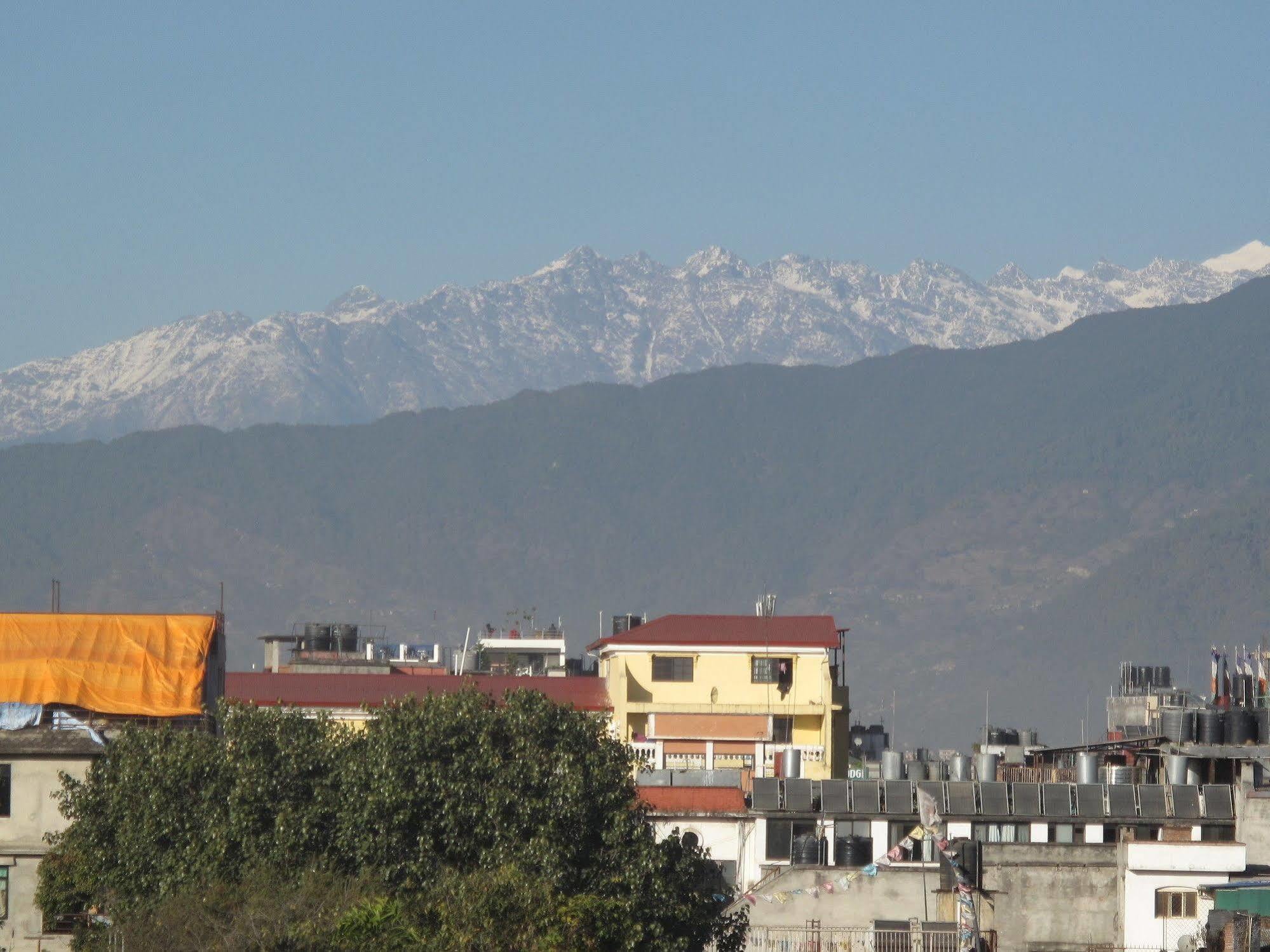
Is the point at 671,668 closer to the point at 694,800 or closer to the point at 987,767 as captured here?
the point at 987,767

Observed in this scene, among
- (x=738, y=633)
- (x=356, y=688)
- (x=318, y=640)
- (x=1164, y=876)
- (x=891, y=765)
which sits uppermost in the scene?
(x=318, y=640)

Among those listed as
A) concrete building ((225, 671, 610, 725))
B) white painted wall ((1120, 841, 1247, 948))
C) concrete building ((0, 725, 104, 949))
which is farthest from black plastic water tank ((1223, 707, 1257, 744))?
concrete building ((0, 725, 104, 949))

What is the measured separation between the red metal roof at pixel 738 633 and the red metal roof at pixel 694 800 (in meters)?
36.3

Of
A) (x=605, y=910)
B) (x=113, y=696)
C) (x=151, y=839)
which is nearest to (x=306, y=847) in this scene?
(x=151, y=839)


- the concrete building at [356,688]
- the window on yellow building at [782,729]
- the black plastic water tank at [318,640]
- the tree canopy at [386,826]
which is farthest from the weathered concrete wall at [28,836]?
the black plastic water tank at [318,640]

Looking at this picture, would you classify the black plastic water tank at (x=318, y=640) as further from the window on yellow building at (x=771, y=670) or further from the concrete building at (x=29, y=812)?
the concrete building at (x=29, y=812)

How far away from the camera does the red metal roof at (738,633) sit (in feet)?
340

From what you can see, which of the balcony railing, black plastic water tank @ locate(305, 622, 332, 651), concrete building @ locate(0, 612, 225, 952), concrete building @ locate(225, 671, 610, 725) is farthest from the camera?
black plastic water tank @ locate(305, 622, 332, 651)

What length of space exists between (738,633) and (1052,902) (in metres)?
46.9

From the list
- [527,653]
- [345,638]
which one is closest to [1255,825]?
[345,638]

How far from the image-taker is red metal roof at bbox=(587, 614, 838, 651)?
104 m

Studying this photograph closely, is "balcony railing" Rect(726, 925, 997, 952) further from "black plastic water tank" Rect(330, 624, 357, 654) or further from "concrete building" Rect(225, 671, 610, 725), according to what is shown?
"black plastic water tank" Rect(330, 624, 357, 654)

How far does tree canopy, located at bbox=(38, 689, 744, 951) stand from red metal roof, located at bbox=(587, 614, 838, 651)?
4601 centimetres

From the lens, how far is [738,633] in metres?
105
